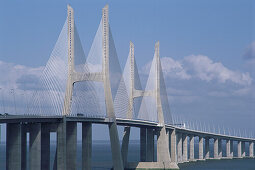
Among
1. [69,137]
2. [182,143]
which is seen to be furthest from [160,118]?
[182,143]

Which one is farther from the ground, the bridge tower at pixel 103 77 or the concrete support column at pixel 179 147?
the bridge tower at pixel 103 77

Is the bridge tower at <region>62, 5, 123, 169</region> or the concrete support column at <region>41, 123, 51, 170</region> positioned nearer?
the concrete support column at <region>41, 123, 51, 170</region>

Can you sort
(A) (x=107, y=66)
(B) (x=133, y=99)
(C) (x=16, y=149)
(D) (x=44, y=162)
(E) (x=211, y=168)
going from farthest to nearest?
(E) (x=211, y=168) < (B) (x=133, y=99) < (A) (x=107, y=66) < (D) (x=44, y=162) < (C) (x=16, y=149)

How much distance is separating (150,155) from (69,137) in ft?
103

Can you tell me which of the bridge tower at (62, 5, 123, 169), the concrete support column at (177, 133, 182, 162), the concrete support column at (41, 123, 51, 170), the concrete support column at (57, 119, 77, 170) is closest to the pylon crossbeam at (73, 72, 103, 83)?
the bridge tower at (62, 5, 123, 169)

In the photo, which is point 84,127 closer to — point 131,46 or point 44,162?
point 44,162

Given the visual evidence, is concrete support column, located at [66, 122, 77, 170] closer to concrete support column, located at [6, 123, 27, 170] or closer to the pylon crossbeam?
the pylon crossbeam

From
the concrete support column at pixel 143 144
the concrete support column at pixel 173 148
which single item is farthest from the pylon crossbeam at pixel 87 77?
the concrete support column at pixel 173 148

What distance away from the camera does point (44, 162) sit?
6309cm

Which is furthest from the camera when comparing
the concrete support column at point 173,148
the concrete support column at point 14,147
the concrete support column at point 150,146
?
the concrete support column at point 173,148

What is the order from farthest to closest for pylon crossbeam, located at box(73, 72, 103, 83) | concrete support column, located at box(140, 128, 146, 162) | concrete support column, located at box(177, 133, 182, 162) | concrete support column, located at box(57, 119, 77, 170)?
concrete support column, located at box(177, 133, 182, 162) < concrete support column, located at box(140, 128, 146, 162) < pylon crossbeam, located at box(73, 72, 103, 83) < concrete support column, located at box(57, 119, 77, 170)

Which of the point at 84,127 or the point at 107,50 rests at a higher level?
the point at 107,50

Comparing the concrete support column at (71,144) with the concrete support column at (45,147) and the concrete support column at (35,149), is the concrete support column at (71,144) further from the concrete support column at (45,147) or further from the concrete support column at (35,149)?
the concrete support column at (35,149)

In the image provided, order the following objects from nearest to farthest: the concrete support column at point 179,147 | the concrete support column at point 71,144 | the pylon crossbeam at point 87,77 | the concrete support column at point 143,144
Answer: the concrete support column at point 71,144, the pylon crossbeam at point 87,77, the concrete support column at point 143,144, the concrete support column at point 179,147
